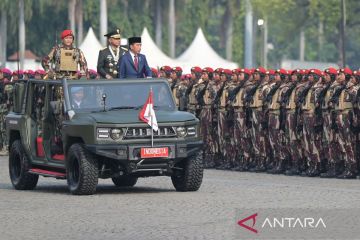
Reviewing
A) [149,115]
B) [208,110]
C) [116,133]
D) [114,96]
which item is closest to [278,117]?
[208,110]

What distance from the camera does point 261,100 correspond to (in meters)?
28.8

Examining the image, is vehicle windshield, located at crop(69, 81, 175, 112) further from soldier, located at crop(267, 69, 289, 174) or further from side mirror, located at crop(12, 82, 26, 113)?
soldier, located at crop(267, 69, 289, 174)

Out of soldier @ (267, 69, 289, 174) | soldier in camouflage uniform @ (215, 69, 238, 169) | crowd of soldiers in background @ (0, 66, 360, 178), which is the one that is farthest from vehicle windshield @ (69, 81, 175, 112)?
soldier in camouflage uniform @ (215, 69, 238, 169)

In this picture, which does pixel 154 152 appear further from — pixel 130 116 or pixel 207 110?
pixel 207 110

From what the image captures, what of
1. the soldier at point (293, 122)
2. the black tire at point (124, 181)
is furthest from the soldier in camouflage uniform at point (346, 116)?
the black tire at point (124, 181)

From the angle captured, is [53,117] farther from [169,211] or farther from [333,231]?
[333,231]

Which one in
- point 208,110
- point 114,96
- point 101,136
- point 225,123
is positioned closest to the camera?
point 101,136

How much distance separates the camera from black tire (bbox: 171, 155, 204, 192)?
852 inches

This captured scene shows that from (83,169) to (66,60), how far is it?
3.44m

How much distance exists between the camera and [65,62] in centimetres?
2408

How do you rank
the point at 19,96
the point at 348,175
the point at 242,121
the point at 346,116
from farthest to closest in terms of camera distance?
the point at 242,121 → the point at 346,116 → the point at 348,175 → the point at 19,96

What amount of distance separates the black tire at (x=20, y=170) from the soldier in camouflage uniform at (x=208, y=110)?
734 centimetres

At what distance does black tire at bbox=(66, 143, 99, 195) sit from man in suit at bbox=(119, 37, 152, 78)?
2332 millimetres

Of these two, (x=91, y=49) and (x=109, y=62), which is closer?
(x=109, y=62)
